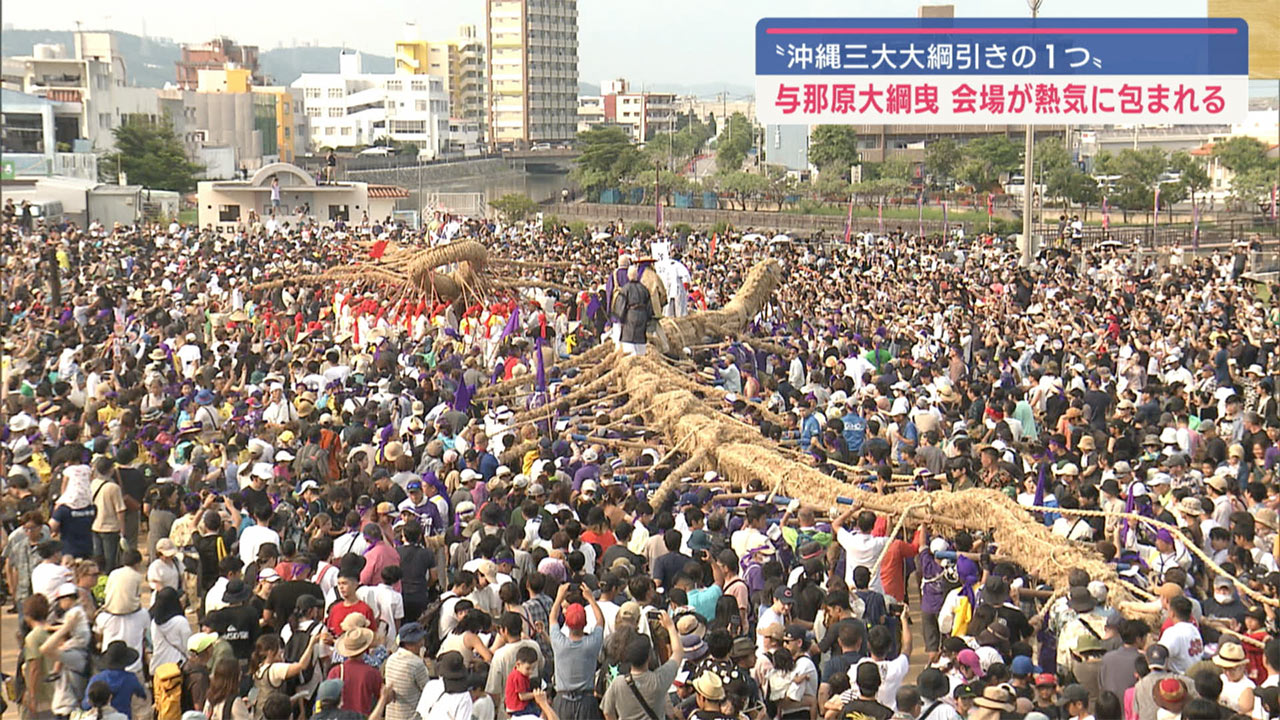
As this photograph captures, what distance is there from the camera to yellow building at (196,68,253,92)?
85.2 m

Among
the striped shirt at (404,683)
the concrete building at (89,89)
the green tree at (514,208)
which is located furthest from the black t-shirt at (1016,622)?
the concrete building at (89,89)

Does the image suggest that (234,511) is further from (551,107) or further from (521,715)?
(551,107)

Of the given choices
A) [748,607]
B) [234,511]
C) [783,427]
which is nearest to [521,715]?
[748,607]

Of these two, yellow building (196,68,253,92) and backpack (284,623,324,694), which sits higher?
yellow building (196,68,253,92)

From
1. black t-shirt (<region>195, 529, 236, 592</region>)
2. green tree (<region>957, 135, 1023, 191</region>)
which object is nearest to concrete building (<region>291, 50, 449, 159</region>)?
green tree (<region>957, 135, 1023, 191</region>)

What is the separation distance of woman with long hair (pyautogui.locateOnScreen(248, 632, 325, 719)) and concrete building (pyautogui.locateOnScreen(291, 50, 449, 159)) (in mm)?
87628

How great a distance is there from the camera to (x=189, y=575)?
8.24 meters

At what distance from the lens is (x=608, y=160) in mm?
64938

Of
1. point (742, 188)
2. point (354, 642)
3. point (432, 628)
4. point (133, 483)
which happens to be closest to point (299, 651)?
point (354, 642)

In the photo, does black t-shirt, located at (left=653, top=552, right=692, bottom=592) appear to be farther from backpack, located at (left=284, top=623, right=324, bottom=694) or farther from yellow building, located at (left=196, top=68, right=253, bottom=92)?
yellow building, located at (left=196, top=68, right=253, bottom=92)

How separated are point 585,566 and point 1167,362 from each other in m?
8.65

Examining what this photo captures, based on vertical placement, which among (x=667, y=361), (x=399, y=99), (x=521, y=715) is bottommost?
(x=521, y=715)

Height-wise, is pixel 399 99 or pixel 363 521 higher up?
Answer: pixel 399 99

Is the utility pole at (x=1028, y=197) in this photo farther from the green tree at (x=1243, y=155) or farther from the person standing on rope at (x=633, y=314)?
the green tree at (x=1243, y=155)
